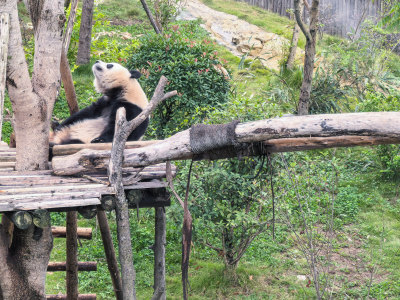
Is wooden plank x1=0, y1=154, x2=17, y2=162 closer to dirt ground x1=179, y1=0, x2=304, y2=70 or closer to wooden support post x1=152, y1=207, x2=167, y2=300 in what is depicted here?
wooden support post x1=152, y1=207, x2=167, y2=300

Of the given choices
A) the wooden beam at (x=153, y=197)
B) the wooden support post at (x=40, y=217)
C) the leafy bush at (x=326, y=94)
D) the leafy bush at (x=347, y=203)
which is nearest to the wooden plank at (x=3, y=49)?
the wooden support post at (x=40, y=217)

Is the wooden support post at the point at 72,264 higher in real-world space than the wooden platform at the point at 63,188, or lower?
lower

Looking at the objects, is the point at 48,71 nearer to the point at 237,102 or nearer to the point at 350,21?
the point at 237,102

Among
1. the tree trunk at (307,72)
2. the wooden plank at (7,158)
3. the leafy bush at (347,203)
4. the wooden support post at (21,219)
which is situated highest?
the wooden support post at (21,219)

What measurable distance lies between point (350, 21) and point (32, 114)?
1263 centimetres

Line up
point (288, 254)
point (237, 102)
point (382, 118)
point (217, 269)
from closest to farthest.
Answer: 1. point (382, 118)
2. point (237, 102)
3. point (217, 269)
4. point (288, 254)

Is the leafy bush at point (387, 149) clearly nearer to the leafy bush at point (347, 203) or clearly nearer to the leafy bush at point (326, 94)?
the leafy bush at point (347, 203)

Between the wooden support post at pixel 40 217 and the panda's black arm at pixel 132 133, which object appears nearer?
the wooden support post at pixel 40 217

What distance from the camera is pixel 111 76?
489 cm

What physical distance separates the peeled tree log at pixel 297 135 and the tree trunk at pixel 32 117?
0.74m

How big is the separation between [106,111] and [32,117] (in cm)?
146

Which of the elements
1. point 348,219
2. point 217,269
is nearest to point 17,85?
point 217,269

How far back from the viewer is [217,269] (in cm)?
561

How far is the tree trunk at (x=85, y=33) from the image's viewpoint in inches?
396
